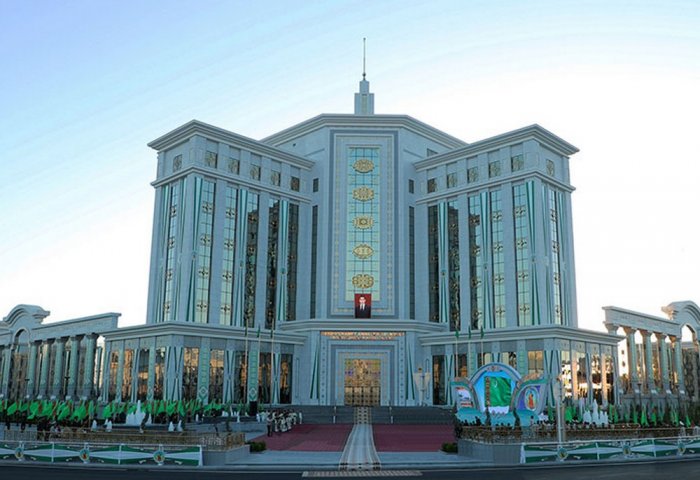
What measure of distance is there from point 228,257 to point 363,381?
19.4 m

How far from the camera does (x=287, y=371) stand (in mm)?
72000

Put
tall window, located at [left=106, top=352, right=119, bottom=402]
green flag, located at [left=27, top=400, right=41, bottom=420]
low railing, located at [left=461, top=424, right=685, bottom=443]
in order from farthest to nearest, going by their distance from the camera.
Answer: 1. tall window, located at [left=106, top=352, right=119, bottom=402]
2. green flag, located at [left=27, top=400, right=41, bottom=420]
3. low railing, located at [left=461, top=424, right=685, bottom=443]

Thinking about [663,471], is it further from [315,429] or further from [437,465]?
[315,429]

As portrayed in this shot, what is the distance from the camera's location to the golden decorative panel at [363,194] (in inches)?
3152

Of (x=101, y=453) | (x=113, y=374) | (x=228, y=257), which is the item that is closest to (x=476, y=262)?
(x=228, y=257)

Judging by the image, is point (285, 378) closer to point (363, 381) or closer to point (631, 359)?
point (363, 381)

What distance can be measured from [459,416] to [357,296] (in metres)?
37.4

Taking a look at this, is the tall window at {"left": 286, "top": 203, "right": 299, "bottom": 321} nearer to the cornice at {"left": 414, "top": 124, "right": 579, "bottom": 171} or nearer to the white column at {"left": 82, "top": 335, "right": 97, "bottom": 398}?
the cornice at {"left": 414, "top": 124, "right": 579, "bottom": 171}

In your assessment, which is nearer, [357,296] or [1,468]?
[1,468]

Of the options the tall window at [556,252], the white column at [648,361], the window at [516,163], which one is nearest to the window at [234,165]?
the window at [516,163]

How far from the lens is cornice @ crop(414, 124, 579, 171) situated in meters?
73.4

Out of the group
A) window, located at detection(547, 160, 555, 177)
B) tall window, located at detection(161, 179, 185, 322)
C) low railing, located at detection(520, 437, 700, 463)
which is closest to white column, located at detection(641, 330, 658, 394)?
window, located at detection(547, 160, 555, 177)

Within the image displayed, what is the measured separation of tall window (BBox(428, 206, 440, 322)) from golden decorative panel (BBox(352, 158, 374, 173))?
8.47m

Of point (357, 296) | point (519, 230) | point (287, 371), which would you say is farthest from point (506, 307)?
point (287, 371)
